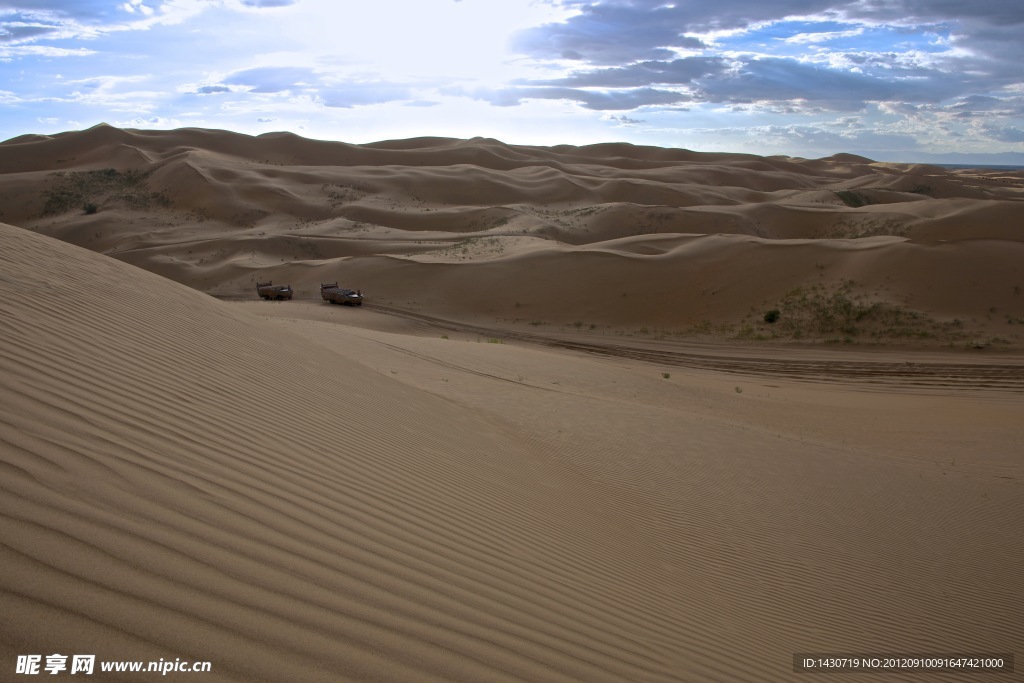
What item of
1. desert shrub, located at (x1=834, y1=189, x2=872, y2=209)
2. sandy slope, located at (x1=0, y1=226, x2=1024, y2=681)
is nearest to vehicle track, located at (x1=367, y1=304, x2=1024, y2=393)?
sandy slope, located at (x1=0, y1=226, x2=1024, y2=681)

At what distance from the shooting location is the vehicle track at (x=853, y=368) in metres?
17.2

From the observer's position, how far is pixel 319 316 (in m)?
23.4

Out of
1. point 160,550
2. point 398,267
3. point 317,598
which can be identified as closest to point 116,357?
point 160,550

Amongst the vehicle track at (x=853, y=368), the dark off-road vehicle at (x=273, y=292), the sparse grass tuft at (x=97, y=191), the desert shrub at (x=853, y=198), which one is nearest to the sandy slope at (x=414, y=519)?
the vehicle track at (x=853, y=368)

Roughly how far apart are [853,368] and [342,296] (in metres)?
17.3

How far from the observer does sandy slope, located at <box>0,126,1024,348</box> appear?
80.9 ft

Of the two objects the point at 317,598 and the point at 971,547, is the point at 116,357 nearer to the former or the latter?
the point at 317,598

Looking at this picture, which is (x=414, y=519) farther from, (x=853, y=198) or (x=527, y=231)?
(x=853, y=198)

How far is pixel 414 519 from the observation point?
459 centimetres

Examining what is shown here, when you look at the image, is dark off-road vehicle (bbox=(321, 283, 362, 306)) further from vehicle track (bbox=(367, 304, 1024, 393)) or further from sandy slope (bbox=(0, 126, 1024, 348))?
vehicle track (bbox=(367, 304, 1024, 393))

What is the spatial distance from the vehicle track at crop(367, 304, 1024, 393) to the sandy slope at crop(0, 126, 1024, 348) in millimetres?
2469

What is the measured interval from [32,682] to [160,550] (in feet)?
2.70

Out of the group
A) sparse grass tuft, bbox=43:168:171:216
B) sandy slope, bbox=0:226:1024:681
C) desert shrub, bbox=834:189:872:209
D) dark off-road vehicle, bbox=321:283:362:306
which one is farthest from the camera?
desert shrub, bbox=834:189:872:209

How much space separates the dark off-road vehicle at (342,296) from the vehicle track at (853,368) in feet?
29.3
